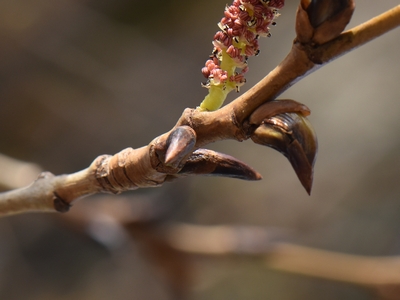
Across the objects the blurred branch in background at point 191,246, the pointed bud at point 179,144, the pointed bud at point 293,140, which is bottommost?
the blurred branch in background at point 191,246

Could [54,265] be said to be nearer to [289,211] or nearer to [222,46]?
[289,211]

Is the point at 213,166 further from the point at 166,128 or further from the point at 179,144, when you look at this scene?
the point at 166,128

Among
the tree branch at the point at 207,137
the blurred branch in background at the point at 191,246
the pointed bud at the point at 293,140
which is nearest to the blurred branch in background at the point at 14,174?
the blurred branch in background at the point at 191,246

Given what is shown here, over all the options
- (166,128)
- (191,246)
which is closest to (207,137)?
(191,246)

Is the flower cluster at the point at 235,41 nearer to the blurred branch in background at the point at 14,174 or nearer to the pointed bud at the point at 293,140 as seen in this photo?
the pointed bud at the point at 293,140

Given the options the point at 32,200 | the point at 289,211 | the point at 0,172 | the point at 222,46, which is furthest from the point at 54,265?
the point at 222,46

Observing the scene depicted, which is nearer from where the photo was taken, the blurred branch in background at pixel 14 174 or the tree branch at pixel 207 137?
the tree branch at pixel 207 137
